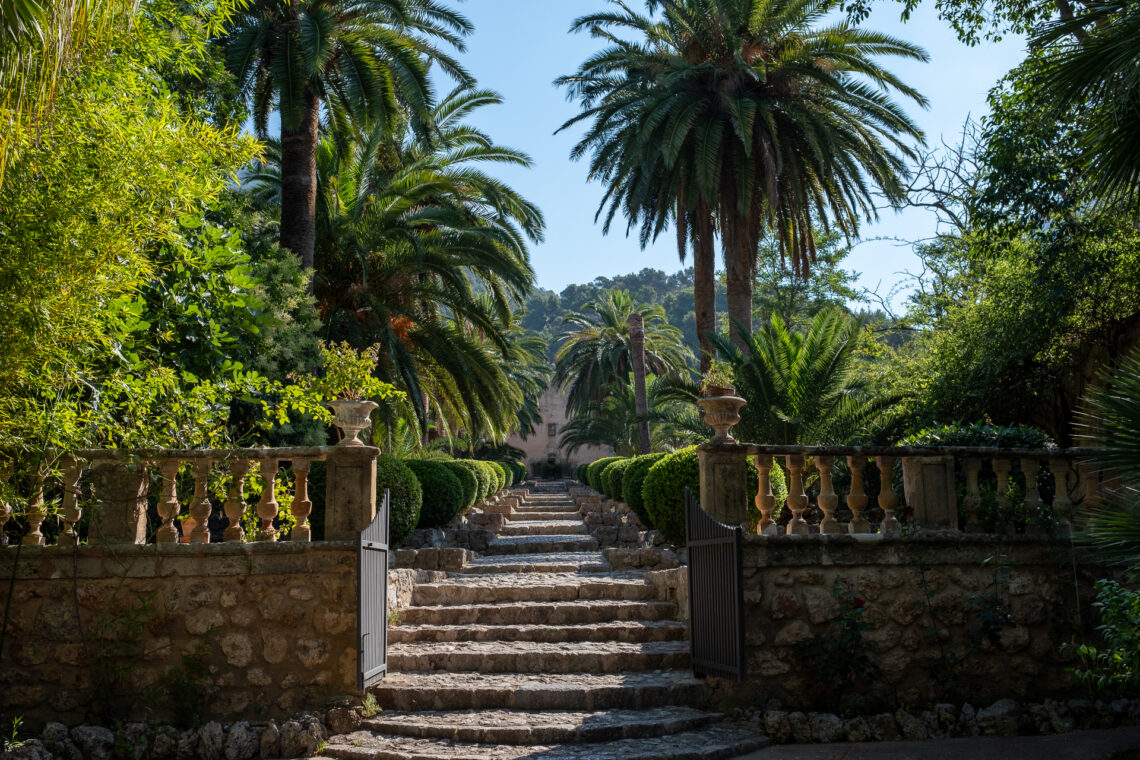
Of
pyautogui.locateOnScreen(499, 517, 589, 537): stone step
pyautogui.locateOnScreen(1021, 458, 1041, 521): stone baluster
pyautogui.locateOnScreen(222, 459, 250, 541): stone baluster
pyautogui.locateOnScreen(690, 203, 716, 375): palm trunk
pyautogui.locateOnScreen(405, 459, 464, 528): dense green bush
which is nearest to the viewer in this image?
pyautogui.locateOnScreen(222, 459, 250, 541): stone baluster

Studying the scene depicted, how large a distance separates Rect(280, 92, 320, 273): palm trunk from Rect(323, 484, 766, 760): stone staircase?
518cm

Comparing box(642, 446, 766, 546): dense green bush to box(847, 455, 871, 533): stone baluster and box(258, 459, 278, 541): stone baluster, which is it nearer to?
box(847, 455, 871, 533): stone baluster

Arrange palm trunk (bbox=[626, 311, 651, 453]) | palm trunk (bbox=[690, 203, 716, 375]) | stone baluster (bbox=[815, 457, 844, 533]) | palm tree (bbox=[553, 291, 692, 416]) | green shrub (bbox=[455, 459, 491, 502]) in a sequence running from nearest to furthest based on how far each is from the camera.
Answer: stone baluster (bbox=[815, 457, 844, 533]) < palm trunk (bbox=[690, 203, 716, 375]) < green shrub (bbox=[455, 459, 491, 502]) < palm trunk (bbox=[626, 311, 651, 453]) < palm tree (bbox=[553, 291, 692, 416])

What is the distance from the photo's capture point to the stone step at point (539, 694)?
279 inches

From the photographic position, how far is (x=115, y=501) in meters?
7.07

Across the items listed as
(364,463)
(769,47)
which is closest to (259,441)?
(364,463)

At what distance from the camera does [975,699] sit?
726cm

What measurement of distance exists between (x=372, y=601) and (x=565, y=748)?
1.89 meters

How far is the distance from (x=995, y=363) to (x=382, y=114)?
8792mm

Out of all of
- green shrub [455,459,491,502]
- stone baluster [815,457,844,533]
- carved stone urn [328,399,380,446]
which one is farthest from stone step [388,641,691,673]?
green shrub [455,459,491,502]

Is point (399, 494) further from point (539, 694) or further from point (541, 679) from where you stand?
point (539, 694)

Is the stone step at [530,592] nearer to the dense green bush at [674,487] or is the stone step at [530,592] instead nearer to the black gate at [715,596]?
the black gate at [715,596]

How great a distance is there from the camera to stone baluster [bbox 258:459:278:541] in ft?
23.9

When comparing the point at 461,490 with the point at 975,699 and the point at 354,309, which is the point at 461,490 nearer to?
the point at 354,309
